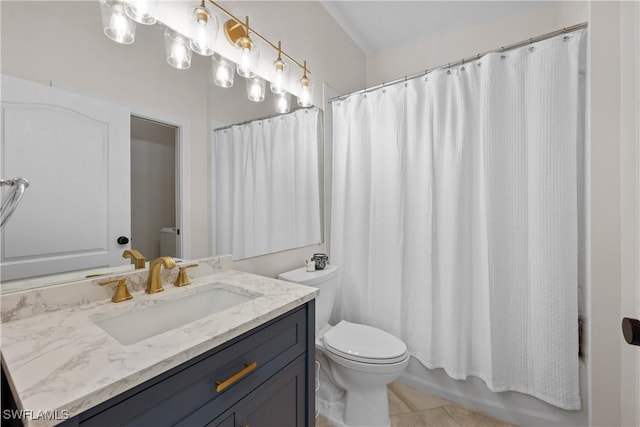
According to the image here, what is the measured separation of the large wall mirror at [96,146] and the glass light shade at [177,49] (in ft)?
0.08

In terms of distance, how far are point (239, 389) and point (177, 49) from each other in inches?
49.5

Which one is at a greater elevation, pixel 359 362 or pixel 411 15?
pixel 411 15

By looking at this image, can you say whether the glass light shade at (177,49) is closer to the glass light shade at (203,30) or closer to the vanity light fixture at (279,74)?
the glass light shade at (203,30)

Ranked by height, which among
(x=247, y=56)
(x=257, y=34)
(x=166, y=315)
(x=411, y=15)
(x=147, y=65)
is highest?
(x=411, y=15)

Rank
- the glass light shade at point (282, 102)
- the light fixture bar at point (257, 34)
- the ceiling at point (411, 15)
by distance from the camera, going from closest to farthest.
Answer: the light fixture bar at point (257, 34) < the glass light shade at point (282, 102) < the ceiling at point (411, 15)

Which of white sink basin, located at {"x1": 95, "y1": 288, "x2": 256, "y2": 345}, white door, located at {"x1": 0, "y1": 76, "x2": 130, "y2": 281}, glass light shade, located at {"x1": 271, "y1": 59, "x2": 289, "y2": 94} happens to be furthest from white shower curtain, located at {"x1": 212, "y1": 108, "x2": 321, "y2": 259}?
white door, located at {"x1": 0, "y1": 76, "x2": 130, "y2": 281}

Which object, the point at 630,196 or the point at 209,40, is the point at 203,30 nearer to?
the point at 209,40

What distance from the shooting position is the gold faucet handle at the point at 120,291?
918 mm

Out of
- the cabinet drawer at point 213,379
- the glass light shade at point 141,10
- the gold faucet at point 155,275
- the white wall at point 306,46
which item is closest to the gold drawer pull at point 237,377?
the cabinet drawer at point 213,379

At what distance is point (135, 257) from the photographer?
1.01 metres

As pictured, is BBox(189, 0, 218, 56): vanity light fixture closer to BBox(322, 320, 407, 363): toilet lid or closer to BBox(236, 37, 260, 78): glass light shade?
BBox(236, 37, 260, 78): glass light shade

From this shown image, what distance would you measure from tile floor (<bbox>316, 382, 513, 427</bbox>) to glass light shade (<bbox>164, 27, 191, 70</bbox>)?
1955 mm

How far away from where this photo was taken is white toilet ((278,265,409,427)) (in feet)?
4.56

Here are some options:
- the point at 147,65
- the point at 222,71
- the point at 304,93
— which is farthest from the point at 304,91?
the point at 147,65
